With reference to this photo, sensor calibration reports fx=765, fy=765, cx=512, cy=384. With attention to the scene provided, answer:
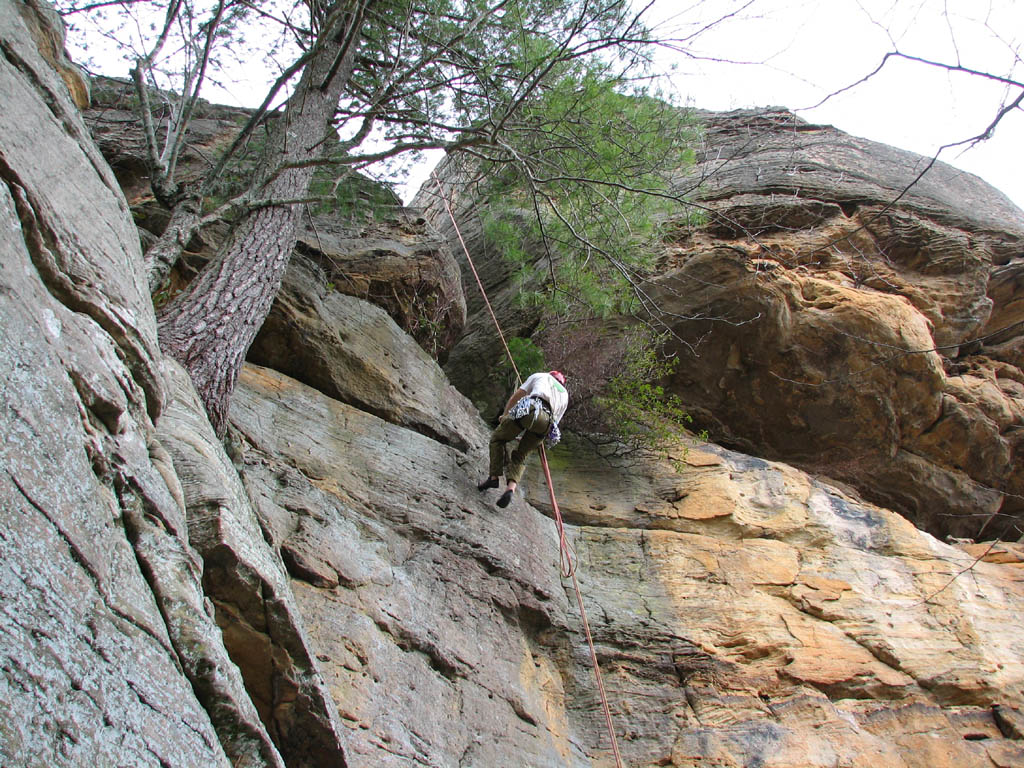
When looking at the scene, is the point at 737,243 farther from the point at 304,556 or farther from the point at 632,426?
the point at 304,556

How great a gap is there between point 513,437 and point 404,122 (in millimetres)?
3630

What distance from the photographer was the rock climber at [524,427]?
244 inches

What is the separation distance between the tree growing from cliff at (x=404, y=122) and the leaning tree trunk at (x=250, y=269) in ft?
0.03

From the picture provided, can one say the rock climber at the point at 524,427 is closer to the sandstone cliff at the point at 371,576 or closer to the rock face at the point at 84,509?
the sandstone cliff at the point at 371,576

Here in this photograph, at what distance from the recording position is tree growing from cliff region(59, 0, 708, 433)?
4984 mm

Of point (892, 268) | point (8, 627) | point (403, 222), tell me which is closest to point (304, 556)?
point (8, 627)

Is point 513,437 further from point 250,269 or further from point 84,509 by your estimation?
point 84,509

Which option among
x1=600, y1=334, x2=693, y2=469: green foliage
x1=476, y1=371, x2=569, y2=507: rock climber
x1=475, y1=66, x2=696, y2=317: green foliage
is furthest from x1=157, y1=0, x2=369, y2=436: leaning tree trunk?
x1=600, y1=334, x2=693, y2=469: green foliage

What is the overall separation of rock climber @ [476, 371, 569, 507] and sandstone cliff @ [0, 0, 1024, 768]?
0.29m

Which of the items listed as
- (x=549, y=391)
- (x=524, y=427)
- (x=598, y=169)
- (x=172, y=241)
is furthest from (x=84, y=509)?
(x=598, y=169)

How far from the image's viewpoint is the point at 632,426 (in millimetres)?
7875

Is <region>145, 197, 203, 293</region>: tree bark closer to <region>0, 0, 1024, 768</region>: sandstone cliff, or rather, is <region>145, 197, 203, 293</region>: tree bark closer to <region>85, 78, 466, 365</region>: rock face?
<region>0, 0, 1024, 768</region>: sandstone cliff

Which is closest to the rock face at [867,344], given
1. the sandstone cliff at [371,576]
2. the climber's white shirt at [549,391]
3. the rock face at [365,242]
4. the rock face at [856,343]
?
the rock face at [856,343]

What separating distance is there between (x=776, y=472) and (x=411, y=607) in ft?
14.6
